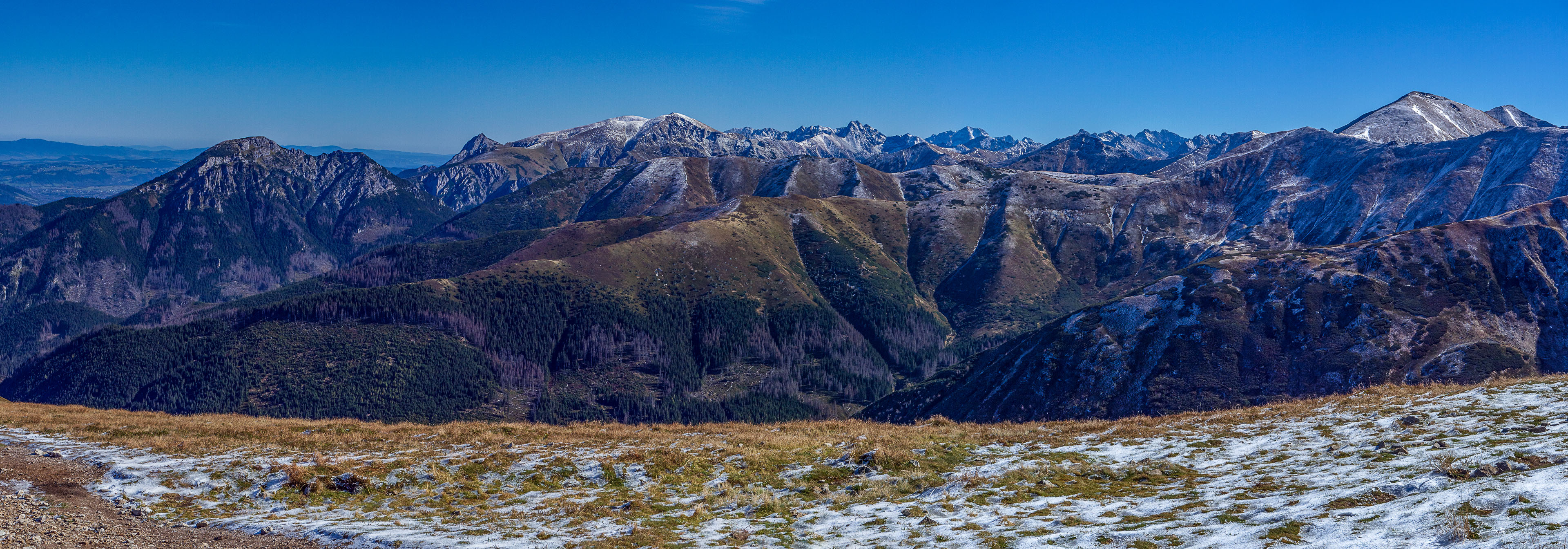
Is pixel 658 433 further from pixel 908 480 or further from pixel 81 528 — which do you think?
pixel 81 528

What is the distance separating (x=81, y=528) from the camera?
2448 centimetres

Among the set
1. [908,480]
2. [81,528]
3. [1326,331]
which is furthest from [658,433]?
[1326,331]

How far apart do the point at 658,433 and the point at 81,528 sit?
26.0 metres

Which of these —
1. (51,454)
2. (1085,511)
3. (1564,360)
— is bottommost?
(1564,360)

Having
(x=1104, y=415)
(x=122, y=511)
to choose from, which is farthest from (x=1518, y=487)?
(x=1104, y=415)

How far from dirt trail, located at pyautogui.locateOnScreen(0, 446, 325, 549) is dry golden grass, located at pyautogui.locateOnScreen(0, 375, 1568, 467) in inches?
307

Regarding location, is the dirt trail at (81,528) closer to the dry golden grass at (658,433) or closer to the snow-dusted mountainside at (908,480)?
the snow-dusted mountainside at (908,480)

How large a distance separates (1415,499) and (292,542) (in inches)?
1402

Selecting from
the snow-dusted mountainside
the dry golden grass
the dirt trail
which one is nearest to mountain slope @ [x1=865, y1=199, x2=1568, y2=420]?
the dry golden grass

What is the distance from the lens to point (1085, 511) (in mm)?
24156

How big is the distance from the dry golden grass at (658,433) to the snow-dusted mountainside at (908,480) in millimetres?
292

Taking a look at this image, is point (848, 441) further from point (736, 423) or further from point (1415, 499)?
point (1415, 499)

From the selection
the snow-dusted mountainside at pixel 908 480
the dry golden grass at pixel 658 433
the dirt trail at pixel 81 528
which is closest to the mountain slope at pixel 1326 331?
the dry golden grass at pixel 658 433

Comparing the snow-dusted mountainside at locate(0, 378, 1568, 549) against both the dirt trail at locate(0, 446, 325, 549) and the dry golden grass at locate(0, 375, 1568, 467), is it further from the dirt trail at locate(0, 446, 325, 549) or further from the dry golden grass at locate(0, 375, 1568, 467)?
the dirt trail at locate(0, 446, 325, 549)
